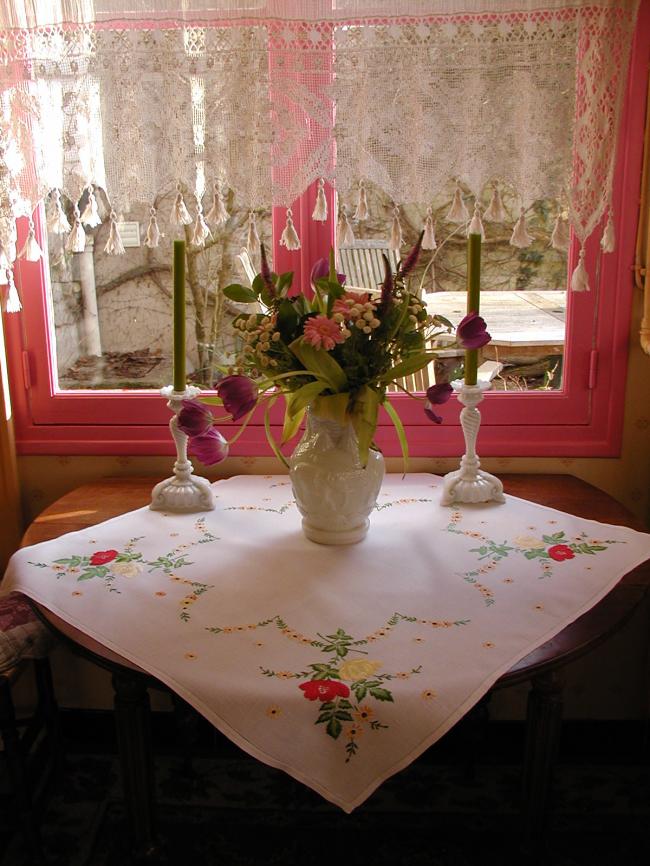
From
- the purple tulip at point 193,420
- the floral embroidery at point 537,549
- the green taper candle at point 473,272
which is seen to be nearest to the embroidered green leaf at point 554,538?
the floral embroidery at point 537,549

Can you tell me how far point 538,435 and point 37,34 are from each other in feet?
4.51

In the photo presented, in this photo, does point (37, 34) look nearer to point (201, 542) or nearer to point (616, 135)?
point (201, 542)

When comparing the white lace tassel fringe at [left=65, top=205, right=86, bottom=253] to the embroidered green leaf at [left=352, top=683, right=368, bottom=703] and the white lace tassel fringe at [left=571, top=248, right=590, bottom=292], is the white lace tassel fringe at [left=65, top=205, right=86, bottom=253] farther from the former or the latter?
the embroidered green leaf at [left=352, top=683, right=368, bottom=703]

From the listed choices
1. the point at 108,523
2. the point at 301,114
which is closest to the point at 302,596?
the point at 108,523

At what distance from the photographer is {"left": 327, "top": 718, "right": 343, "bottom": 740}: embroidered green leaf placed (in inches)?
41.8

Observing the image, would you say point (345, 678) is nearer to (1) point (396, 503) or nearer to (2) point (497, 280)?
(1) point (396, 503)

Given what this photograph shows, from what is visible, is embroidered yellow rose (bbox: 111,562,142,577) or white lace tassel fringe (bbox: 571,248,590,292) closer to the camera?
embroidered yellow rose (bbox: 111,562,142,577)

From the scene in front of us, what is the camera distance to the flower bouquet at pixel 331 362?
4.54 feet

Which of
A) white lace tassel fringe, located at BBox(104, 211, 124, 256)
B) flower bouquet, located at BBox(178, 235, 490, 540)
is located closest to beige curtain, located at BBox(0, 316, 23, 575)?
white lace tassel fringe, located at BBox(104, 211, 124, 256)

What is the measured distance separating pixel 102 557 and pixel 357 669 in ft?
1.87

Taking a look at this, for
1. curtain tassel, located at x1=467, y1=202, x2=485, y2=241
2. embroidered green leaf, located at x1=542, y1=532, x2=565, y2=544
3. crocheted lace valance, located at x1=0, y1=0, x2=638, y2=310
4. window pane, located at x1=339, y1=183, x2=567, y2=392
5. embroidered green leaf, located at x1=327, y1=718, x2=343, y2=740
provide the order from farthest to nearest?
1. window pane, located at x1=339, y1=183, x2=567, y2=392
2. curtain tassel, located at x1=467, y1=202, x2=485, y2=241
3. crocheted lace valance, located at x1=0, y1=0, x2=638, y2=310
4. embroidered green leaf, located at x1=542, y1=532, x2=565, y2=544
5. embroidered green leaf, located at x1=327, y1=718, x2=343, y2=740

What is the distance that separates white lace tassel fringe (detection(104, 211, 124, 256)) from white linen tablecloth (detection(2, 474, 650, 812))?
575mm

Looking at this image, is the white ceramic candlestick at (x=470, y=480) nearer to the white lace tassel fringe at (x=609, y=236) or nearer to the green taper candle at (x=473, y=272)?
the green taper candle at (x=473, y=272)

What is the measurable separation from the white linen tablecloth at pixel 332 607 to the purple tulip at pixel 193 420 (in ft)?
0.76
